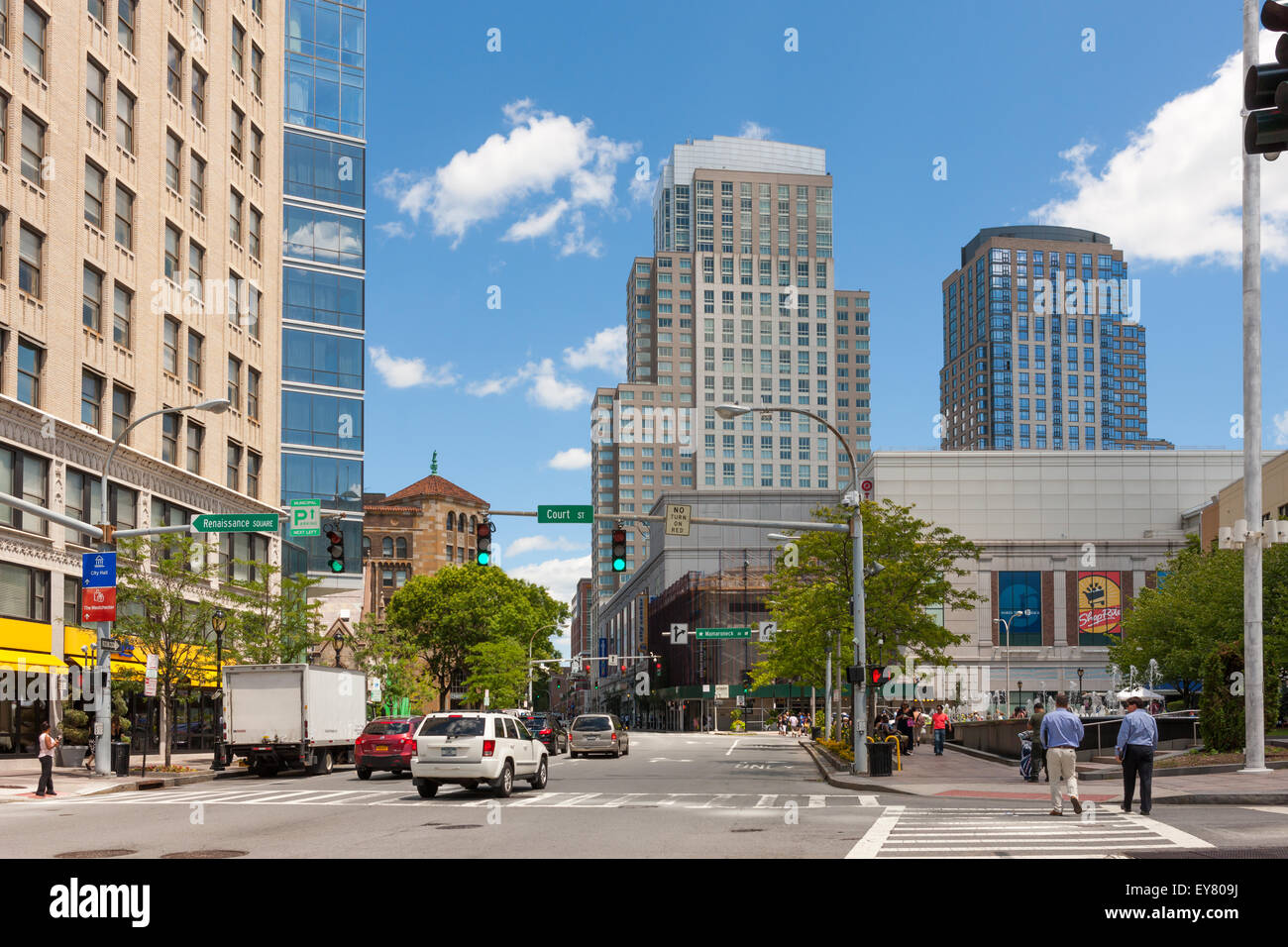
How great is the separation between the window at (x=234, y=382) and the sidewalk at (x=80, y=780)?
1885 cm

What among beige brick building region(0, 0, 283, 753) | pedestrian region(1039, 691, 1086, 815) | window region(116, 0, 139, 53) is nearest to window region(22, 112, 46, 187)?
beige brick building region(0, 0, 283, 753)

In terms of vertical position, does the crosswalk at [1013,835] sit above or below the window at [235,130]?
below

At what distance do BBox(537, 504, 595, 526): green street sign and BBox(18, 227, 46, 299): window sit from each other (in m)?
18.9

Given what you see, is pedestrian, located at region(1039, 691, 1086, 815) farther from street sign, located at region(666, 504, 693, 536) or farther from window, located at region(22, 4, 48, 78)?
window, located at region(22, 4, 48, 78)

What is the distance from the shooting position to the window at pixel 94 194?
4522 centimetres

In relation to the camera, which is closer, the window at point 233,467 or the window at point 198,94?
the window at point 198,94

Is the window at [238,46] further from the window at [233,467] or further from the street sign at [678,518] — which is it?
the street sign at [678,518]

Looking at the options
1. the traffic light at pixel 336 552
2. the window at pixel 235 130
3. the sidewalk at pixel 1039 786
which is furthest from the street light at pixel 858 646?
the window at pixel 235 130

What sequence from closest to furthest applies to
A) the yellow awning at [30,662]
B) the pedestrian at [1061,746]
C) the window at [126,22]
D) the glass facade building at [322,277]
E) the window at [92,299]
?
the pedestrian at [1061,746], the yellow awning at [30,662], the window at [92,299], the window at [126,22], the glass facade building at [322,277]

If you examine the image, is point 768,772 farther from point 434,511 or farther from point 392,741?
point 434,511

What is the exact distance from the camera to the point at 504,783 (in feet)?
91.1

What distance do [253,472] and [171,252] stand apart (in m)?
12.0

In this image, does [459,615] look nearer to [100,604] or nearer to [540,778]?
[100,604]
